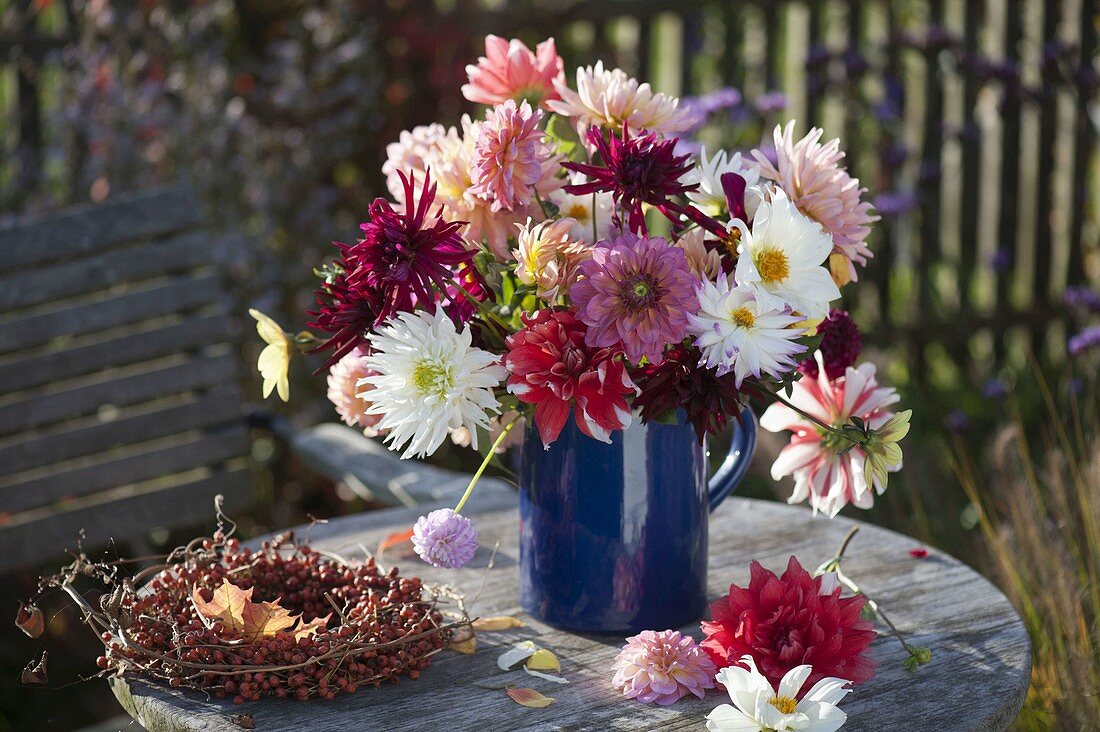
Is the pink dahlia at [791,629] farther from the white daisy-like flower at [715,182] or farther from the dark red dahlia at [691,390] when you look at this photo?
the white daisy-like flower at [715,182]

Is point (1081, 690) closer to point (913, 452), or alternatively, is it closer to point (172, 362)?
point (913, 452)

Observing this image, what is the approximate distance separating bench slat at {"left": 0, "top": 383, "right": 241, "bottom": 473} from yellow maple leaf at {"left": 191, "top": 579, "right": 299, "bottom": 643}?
4.72 feet

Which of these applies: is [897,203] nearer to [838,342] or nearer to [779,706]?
[838,342]

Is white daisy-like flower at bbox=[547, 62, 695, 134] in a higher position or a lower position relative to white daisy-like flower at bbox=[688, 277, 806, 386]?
higher

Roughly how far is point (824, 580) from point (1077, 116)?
3587mm

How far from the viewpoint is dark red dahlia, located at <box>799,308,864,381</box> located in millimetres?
1373

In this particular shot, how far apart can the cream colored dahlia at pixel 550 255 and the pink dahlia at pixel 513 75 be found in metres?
0.23

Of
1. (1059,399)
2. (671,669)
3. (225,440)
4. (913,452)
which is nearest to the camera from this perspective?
(671,669)

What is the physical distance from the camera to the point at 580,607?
142 cm

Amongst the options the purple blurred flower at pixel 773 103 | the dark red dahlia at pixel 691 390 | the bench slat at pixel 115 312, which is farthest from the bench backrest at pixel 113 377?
the dark red dahlia at pixel 691 390

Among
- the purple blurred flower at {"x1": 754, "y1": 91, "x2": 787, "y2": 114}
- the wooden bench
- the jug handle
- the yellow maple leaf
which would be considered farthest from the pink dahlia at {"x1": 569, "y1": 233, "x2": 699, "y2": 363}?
the purple blurred flower at {"x1": 754, "y1": 91, "x2": 787, "y2": 114}

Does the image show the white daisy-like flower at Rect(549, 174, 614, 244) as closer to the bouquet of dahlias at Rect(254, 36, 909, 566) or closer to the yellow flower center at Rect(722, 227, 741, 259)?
the bouquet of dahlias at Rect(254, 36, 909, 566)

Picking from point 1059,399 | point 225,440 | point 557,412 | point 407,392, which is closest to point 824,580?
point 557,412

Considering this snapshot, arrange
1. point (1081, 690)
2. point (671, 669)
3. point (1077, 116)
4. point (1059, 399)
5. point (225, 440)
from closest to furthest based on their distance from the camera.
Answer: point (671, 669) → point (1081, 690) → point (225, 440) → point (1059, 399) → point (1077, 116)
